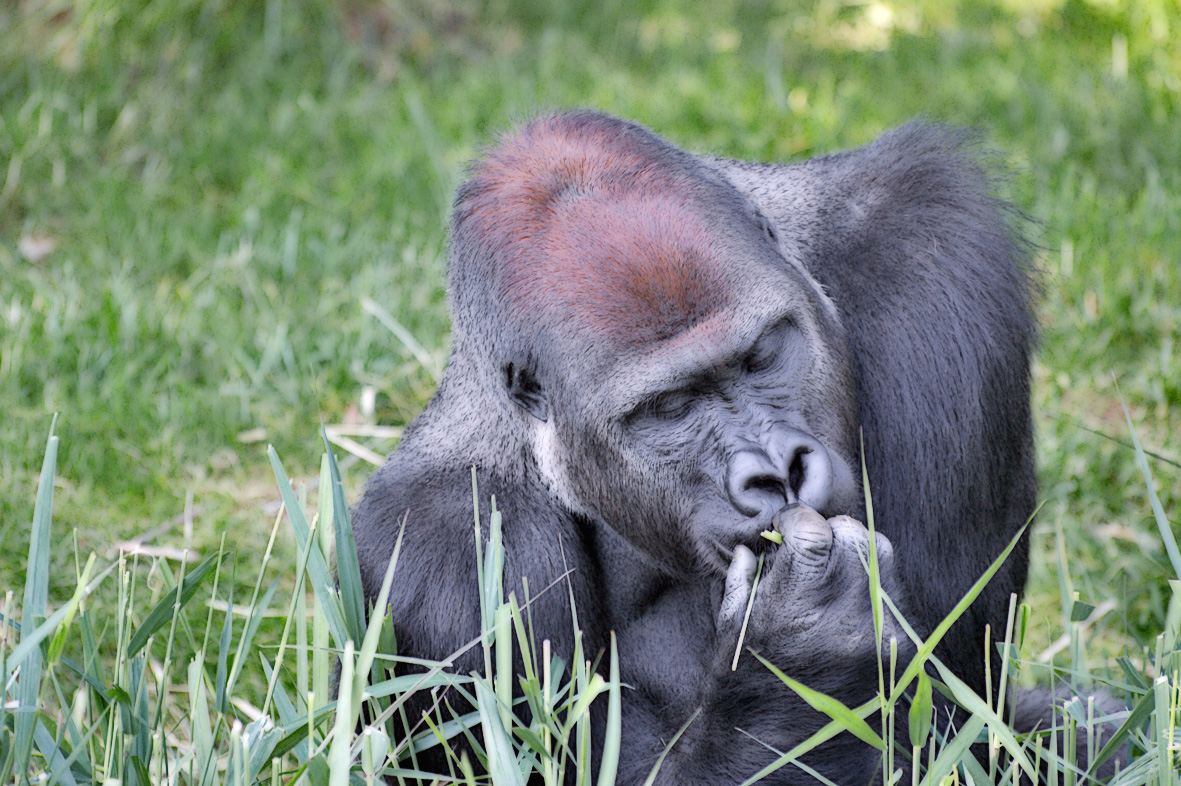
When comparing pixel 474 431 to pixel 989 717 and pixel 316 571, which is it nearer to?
pixel 316 571

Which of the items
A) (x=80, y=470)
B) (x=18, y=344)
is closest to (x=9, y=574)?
(x=80, y=470)

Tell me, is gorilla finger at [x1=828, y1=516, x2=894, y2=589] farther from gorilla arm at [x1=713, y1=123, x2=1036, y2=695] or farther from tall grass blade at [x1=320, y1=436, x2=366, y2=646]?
tall grass blade at [x1=320, y1=436, x2=366, y2=646]

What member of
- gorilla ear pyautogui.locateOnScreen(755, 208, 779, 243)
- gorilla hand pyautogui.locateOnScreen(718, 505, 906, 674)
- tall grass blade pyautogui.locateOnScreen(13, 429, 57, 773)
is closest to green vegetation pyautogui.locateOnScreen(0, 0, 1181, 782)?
tall grass blade pyautogui.locateOnScreen(13, 429, 57, 773)

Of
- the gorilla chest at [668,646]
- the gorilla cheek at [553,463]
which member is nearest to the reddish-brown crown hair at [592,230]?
the gorilla cheek at [553,463]

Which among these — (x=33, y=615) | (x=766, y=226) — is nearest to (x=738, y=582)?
(x=766, y=226)

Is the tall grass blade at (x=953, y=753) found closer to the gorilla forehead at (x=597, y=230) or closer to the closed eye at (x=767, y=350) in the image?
the closed eye at (x=767, y=350)

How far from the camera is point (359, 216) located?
6641 millimetres

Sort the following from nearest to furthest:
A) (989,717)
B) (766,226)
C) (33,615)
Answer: (989,717), (33,615), (766,226)

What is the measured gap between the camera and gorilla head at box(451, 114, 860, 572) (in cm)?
295

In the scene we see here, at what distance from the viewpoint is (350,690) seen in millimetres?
2428

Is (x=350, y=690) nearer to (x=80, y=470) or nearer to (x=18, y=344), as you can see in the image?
(x=80, y=470)

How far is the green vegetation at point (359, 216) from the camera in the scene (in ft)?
15.2

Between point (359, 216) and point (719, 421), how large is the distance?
4.03m

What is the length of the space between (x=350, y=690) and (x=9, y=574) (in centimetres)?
244
